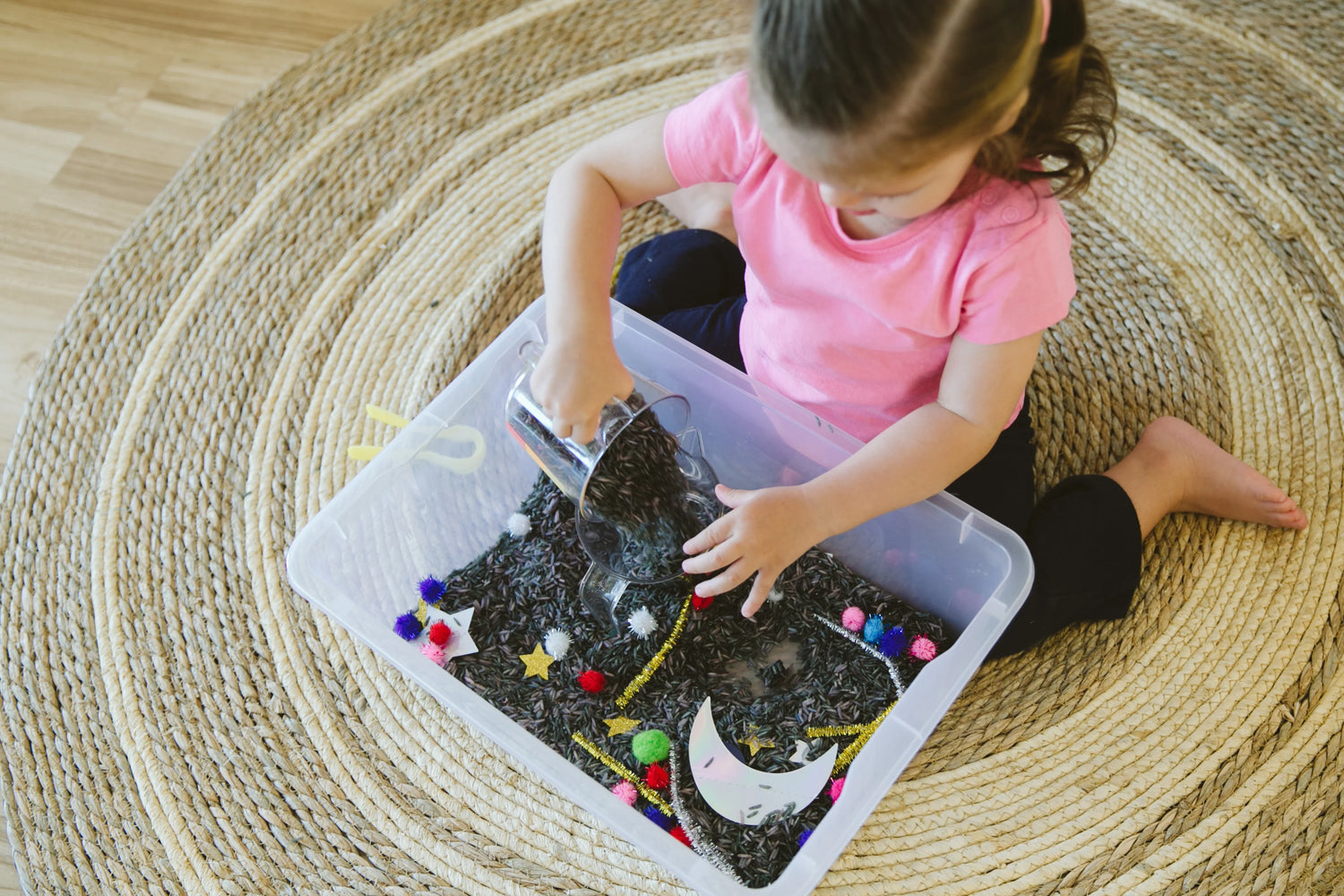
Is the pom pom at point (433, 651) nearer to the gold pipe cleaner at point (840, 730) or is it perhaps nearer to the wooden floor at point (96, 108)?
→ the gold pipe cleaner at point (840, 730)

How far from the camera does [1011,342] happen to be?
662 millimetres

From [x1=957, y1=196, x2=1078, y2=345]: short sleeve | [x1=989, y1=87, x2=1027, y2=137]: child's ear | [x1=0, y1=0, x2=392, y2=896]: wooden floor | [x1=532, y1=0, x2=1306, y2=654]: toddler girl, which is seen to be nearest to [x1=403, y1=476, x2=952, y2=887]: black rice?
[x1=532, y1=0, x2=1306, y2=654]: toddler girl

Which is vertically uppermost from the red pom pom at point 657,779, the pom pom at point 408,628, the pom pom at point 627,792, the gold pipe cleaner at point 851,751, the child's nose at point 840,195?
the child's nose at point 840,195

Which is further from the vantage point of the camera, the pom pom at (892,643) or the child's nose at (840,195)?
the pom pom at (892,643)

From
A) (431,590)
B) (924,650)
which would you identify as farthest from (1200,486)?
(431,590)

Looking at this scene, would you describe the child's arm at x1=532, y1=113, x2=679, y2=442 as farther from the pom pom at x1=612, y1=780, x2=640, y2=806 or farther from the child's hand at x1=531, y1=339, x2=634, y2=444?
the pom pom at x1=612, y1=780, x2=640, y2=806

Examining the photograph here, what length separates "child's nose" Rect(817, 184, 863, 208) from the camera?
1.77 ft

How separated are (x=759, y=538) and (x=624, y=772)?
237 mm

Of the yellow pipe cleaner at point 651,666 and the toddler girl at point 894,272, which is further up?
the toddler girl at point 894,272

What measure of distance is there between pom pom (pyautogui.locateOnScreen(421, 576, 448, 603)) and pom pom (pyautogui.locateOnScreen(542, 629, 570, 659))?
0.10m

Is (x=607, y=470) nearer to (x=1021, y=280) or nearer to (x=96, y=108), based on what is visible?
(x=1021, y=280)

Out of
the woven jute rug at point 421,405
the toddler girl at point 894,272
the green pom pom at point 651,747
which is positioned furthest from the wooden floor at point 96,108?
the green pom pom at point 651,747

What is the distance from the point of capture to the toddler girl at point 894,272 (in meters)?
0.47

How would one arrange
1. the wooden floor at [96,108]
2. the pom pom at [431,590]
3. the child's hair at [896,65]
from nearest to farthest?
the child's hair at [896,65] < the pom pom at [431,590] < the wooden floor at [96,108]
